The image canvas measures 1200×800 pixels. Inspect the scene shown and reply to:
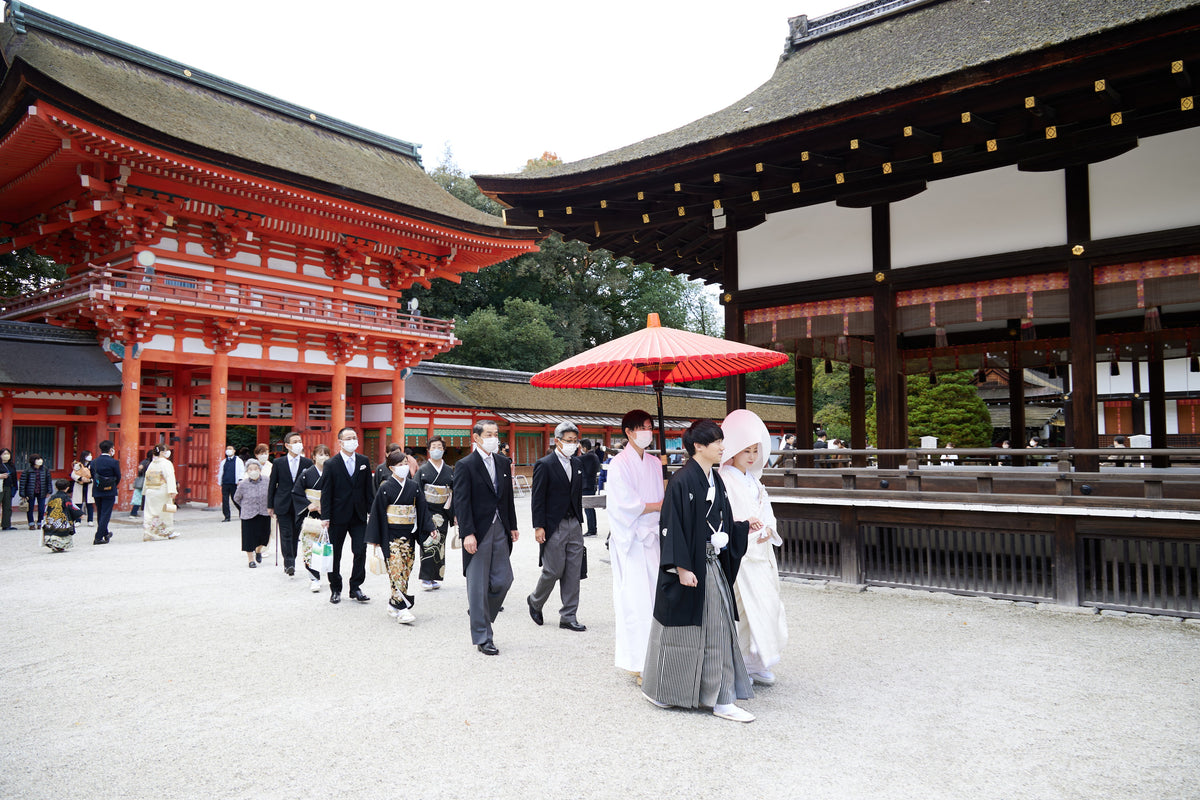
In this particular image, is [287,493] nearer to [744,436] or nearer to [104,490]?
[104,490]

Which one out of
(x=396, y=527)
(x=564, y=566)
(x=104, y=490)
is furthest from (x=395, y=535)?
(x=104, y=490)

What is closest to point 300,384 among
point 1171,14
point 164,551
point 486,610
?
point 164,551

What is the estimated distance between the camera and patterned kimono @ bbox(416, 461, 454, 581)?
7102 mm

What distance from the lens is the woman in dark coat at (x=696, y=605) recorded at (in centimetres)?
382

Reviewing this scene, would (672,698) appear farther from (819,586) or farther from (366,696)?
(819,586)

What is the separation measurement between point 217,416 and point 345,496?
35.1 ft

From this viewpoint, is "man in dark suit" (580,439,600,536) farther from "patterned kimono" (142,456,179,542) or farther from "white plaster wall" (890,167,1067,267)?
"patterned kimono" (142,456,179,542)

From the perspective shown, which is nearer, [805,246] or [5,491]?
[805,246]

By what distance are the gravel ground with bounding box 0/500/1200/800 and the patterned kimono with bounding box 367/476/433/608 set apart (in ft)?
1.26

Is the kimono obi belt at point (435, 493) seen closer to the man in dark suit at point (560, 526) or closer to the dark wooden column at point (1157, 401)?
the man in dark suit at point (560, 526)

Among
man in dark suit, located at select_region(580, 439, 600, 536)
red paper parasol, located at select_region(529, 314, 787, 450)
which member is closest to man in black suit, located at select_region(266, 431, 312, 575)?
red paper parasol, located at select_region(529, 314, 787, 450)

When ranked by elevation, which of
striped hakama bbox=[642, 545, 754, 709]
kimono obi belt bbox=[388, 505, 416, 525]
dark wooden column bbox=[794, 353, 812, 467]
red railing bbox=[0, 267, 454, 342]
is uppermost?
red railing bbox=[0, 267, 454, 342]

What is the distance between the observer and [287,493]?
794cm

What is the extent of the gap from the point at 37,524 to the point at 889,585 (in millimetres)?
13940
